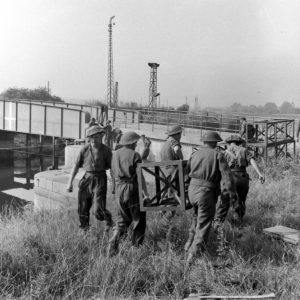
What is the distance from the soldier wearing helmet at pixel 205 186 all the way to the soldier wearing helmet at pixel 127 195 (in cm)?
74

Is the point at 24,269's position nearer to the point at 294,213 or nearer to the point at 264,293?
the point at 264,293

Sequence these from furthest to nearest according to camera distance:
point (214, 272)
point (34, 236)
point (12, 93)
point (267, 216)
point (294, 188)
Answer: point (12, 93), point (294, 188), point (267, 216), point (34, 236), point (214, 272)

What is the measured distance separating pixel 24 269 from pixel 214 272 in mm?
2240

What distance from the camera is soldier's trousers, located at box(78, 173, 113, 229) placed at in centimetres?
Result: 629

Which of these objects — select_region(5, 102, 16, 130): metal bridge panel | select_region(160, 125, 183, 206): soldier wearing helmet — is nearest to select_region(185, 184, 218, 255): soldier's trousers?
select_region(160, 125, 183, 206): soldier wearing helmet

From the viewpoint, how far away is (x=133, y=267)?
480 centimetres

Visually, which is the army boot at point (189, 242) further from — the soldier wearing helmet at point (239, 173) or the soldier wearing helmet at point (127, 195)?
the soldier wearing helmet at point (239, 173)

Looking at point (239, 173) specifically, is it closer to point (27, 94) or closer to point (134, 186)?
point (134, 186)

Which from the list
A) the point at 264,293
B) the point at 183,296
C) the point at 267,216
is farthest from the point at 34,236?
the point at 267,216

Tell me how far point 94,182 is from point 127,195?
0.95 m

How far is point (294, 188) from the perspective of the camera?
9820mm

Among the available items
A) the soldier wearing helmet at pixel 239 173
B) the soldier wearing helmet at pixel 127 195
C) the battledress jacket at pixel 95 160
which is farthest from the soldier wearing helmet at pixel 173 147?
the soldier wearing helmet at pixel 127 195

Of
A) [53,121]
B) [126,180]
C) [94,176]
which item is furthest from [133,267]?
[53,121]

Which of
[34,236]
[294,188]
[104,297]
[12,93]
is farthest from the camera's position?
[12,93]
